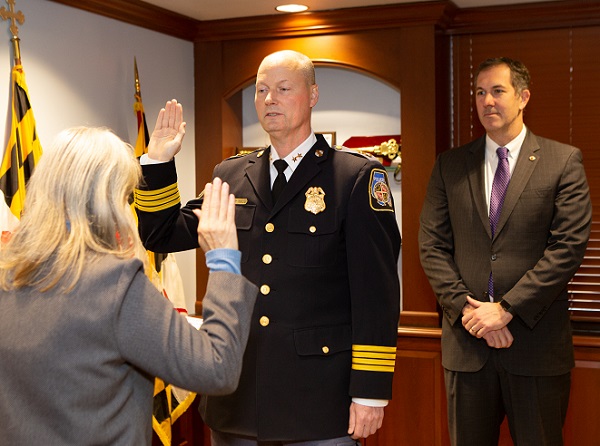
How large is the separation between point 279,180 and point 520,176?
50.8 inches

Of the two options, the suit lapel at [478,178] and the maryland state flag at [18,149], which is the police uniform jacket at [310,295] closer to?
the suit lapel at [478,178]

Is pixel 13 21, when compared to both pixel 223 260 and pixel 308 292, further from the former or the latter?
pixel 223 260

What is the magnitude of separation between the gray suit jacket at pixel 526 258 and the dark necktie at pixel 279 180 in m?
1.18

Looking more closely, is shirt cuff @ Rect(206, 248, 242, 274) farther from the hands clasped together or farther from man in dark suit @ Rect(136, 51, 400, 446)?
the hands clasped together

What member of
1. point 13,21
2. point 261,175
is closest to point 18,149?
point 13,21

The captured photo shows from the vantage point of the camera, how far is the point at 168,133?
93.3 inches

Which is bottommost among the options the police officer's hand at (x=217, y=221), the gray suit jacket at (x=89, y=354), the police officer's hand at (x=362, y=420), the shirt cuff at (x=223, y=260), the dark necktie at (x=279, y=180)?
the police officer's hand at (x=362, y=420)

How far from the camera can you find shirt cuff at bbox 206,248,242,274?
1.79 meters

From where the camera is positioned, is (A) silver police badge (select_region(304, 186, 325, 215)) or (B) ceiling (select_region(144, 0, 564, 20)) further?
(B) ceiling (select_region(144, 0, 564, 20))

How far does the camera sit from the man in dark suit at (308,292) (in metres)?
2.33

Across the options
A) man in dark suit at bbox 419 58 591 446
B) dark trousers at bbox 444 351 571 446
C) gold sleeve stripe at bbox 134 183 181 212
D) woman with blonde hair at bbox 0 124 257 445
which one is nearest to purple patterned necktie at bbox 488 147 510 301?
man in dark suit at bbox 419 58 591 446

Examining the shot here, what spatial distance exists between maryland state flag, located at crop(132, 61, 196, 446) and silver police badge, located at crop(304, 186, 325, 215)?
1625 millimetres

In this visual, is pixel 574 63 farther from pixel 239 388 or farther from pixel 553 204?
pixel 239 388

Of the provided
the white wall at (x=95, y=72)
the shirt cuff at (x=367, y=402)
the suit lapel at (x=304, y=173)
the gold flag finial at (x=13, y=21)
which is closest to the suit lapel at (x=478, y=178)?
the suit lapel at (x=304, y=173)
